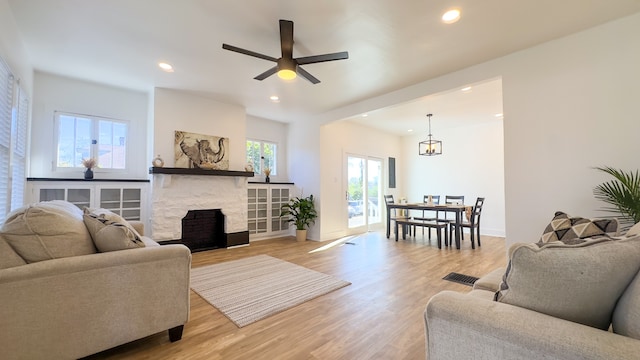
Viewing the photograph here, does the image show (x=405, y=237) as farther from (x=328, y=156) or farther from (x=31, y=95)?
(x=31, y=95)

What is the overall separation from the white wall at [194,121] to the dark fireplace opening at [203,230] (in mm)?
A: 977

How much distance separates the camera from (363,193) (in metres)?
6.89

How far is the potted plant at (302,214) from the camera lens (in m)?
5.71

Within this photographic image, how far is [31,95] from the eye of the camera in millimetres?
3711

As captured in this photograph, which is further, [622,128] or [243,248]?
[243,248]

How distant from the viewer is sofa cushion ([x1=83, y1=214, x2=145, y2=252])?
5.86 feet

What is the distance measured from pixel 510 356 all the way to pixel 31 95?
5.86 m

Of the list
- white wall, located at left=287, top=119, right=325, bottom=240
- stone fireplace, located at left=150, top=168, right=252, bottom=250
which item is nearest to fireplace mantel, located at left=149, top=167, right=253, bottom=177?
stone fireplace, located at left=150, top=168, right=252, bottom=250

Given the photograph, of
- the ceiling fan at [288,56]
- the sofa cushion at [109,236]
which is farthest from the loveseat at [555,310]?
the ceiling fan at [288,56]

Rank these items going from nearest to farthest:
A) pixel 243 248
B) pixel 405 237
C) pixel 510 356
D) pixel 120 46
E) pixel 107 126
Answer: pixel 510 356 → pixel 120 46 → pixel 107 126 → pixel 243 248 → pixel 405 237

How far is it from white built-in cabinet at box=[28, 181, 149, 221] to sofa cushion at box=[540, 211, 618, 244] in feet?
17.6

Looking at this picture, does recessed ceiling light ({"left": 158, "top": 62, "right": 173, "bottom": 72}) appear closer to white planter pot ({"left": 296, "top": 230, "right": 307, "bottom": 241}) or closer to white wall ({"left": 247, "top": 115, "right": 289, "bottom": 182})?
white wall ({"left": 247, "top": 115, "right": 289, "bottom": 182})

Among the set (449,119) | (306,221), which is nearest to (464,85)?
(449,119)

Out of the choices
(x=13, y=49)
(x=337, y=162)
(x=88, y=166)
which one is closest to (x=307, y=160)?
(x=337, y=162)
